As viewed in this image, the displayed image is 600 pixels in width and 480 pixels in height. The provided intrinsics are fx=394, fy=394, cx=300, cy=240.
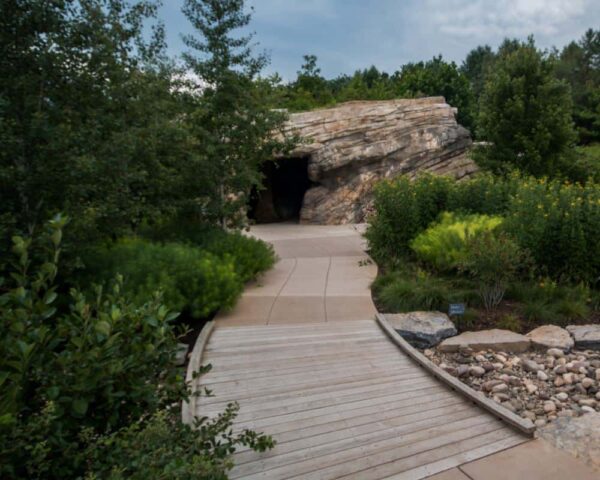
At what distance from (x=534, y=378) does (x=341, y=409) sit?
1.88 metres

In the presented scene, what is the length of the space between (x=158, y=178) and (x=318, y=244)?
16.1 feet

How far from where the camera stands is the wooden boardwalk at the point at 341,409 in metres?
2.26

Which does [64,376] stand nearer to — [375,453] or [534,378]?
[375,453]

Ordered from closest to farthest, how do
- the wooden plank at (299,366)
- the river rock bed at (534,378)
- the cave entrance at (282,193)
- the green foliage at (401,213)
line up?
1. the river rock bed at (534,378)
2. the wooden plank at (299,366)
3. the green foliage at (401,213)
4. the cave entrance at (282,193)

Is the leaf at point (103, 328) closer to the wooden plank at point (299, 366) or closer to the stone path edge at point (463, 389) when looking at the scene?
the wooden plank at point (299, 366)

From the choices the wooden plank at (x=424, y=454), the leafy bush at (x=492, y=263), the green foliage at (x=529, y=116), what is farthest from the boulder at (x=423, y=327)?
the green foliage at (x=529, y=116)

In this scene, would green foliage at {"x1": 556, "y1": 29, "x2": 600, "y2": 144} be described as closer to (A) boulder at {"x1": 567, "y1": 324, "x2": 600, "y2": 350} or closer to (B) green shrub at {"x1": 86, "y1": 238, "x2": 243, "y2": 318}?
(A) boulder at {"x1": 567, "y1": 324, "x2": 600, "y2": 350}

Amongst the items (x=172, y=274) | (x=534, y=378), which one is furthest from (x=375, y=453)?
(x=172, y=274)

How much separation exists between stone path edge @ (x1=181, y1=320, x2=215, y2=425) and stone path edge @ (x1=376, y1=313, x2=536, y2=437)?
187 cm

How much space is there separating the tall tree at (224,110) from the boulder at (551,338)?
4.50 meters

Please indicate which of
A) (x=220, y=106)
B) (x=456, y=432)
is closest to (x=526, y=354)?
(x=456, y=432)

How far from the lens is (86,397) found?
1.40 meters

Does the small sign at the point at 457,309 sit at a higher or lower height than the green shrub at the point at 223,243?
lower

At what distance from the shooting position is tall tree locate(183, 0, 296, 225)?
6238mm
